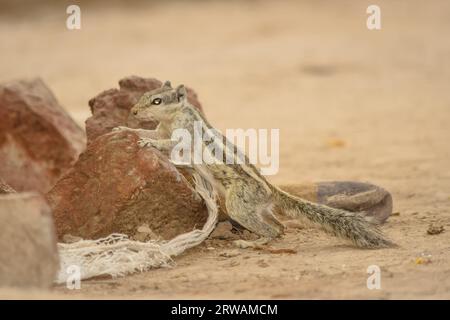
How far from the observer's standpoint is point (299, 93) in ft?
56.4

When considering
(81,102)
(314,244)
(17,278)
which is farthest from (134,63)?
(17,278)

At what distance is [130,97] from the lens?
8.07 meters

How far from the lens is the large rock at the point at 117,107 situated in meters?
7.90

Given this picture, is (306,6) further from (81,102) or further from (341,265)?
(341,265)

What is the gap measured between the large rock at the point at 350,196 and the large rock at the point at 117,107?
1590mm

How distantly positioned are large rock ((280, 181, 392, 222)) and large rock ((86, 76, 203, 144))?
159 centimetres

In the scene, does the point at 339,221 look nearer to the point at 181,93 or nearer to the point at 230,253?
the point at 230,253

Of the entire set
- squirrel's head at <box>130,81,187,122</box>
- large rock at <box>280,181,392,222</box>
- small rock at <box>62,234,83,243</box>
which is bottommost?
small rock at <box>62,234,83,243</box>

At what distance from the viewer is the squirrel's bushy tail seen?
681 centimetres

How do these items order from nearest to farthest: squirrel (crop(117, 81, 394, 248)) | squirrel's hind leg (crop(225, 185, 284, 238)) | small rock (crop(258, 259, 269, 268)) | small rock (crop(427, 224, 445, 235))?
small rock (crop(258, 259, 269, 268))
squirrel (crop(117, 81, 394, 248))
squirrel's hind leg (crop(225, 185, 284, 238))
small rock (crop(427, 224, 445, 235))

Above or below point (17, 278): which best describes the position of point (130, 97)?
above

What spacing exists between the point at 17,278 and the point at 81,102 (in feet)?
36.7

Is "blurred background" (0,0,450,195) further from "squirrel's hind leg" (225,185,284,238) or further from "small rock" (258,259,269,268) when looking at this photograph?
"small rock" (258,259,269,268)

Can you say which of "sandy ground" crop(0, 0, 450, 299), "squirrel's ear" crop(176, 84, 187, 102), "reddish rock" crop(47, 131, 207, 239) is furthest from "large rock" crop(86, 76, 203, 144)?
"sandy ground" crop(0, 0, 450, 299)
